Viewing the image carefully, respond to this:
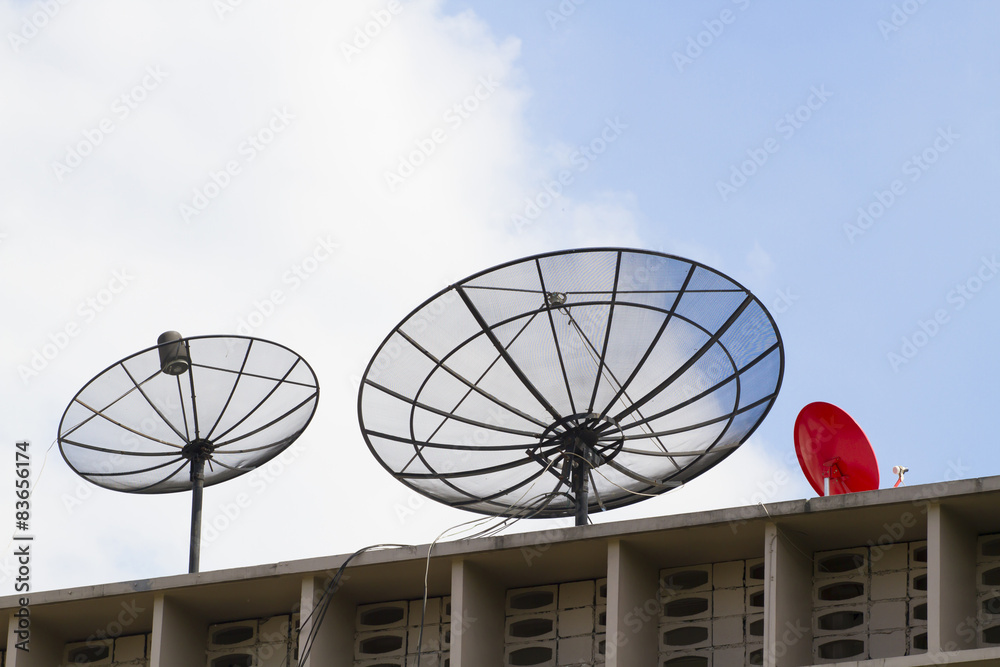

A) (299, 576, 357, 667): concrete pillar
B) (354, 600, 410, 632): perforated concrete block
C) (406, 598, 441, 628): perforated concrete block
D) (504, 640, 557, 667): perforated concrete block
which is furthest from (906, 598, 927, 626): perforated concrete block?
(299, 576, 357, 667): concrete pillar

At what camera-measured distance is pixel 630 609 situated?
57.6 ft

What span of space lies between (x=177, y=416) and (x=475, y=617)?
6.90m

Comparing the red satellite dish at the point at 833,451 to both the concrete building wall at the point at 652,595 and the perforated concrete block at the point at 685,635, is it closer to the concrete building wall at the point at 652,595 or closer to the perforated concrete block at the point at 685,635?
the concrete building wall at the point at 652,595

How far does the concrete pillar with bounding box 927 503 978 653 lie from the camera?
15.7 meters

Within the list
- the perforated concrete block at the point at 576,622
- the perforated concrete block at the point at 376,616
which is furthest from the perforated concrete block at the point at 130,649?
the perforated concrete block at the point at 576,622

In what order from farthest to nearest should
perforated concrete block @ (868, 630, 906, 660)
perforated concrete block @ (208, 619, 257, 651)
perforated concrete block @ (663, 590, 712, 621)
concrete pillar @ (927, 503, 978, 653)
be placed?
perforated concrete block @ (208, 619, 257, 651)
perforated concrete block @ (663, 590, 712, 621)
perforated concrete block @ (868, 630, 906, 660)
concrete pillar @ (927, 503, 978, 653)

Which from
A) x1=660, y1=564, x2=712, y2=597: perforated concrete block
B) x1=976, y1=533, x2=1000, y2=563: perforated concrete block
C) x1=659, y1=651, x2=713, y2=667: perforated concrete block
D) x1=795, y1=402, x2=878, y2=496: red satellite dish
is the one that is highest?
x1=795, y1=402, x2=878, y2=496: red satellite dish

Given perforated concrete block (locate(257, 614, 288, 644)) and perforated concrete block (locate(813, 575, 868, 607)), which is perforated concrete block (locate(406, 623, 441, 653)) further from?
perforated concrete block (locate(813, 575, 868, 607))

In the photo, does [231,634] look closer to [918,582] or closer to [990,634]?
[918,582]

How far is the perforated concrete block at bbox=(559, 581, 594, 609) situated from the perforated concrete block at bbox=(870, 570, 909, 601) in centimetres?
346

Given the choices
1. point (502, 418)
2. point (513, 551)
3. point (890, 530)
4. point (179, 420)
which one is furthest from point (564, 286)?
point (179, 420)

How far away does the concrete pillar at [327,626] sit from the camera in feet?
61.3

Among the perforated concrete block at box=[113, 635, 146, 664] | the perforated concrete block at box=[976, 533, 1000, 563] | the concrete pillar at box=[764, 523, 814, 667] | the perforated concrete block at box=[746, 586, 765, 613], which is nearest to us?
the concrete pillar at box=[764, 523, 814, 667]

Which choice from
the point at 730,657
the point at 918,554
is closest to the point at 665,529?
the point at 730,657
